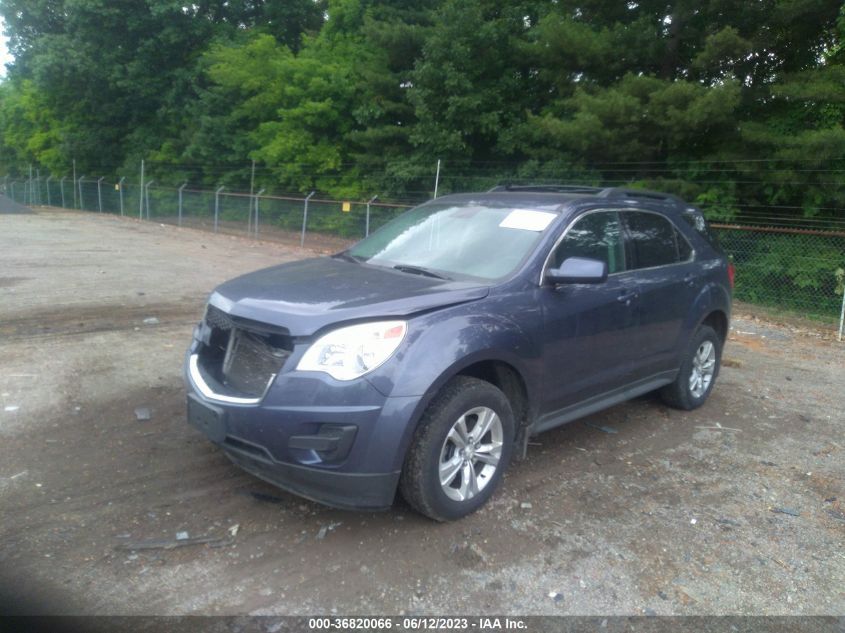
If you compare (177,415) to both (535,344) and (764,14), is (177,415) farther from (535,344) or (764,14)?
(764,14)

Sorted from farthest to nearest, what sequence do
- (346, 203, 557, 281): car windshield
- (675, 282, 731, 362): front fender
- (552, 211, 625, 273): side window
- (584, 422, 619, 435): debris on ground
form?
(675, 282, 731, 362): front fender
(584, 422, 619, 435): debris on ground
(552, 211, 625, 273): side window
(346, 203, 557, 281): car windshield

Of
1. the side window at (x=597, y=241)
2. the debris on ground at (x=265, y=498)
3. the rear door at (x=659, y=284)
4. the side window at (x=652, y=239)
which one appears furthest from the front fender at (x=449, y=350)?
the side window at (x=652, y=239)

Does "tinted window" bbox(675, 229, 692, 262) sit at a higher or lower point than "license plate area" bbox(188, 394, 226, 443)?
higher

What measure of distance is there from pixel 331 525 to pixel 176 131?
32.4 m

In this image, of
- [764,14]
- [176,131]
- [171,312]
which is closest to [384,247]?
[171,312]

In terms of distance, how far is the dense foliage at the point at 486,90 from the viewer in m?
13.2

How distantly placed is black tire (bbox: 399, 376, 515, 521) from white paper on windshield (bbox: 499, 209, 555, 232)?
1.20m

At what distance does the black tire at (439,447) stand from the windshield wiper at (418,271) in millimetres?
718

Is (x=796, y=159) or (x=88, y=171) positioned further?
(x=88, y=171)

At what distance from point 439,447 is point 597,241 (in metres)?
2.01

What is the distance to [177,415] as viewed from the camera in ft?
16.8

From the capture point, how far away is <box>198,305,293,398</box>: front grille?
3.47 meters

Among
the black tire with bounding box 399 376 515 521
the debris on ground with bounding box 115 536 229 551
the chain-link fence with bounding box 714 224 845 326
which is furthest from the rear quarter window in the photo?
the chain-link fence with bounding box 714 224 845 326

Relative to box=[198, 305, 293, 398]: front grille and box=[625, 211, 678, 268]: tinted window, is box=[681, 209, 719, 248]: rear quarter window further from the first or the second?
box=[198, 305, 293, 398]: front grille
